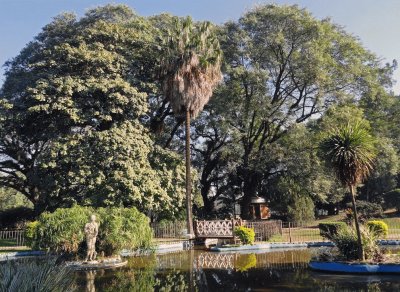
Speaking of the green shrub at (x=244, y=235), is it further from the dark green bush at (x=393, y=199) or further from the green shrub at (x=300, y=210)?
the dark green bush at (x=393, y=199)

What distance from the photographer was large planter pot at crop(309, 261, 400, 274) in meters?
14.3

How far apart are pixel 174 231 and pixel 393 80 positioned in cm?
2926

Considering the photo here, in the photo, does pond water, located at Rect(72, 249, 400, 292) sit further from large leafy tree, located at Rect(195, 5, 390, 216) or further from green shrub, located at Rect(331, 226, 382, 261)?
large leafy tree, located at Rect(195, 5, 390, 216)

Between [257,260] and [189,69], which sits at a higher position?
[189,69]

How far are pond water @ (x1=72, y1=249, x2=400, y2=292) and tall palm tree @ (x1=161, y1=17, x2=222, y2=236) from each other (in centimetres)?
1071

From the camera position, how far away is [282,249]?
24078 millimetres

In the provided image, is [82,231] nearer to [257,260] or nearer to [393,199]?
[257,260]

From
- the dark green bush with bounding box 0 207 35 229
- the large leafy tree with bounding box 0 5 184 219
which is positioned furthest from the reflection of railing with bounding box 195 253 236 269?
the dark green bush with bounding box 0 207 35 229

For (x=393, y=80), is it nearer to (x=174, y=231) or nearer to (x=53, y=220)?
(x=174, y=231)

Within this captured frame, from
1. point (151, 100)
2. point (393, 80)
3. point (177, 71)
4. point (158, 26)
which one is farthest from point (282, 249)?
point (393, 80)

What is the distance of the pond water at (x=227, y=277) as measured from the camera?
12.6 m

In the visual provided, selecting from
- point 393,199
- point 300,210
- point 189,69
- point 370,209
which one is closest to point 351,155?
point 189,69

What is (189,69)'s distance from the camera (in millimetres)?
29250

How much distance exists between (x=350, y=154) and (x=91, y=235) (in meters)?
11.4
